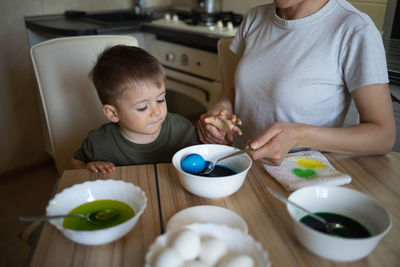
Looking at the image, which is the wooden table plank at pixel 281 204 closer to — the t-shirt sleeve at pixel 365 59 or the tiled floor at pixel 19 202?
the t-shirt sleeve at pixel 365 59

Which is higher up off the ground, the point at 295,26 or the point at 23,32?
the point at 295,26

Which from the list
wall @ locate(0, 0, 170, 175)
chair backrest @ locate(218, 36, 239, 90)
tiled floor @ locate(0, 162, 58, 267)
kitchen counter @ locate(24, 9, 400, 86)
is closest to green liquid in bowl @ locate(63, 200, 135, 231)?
chair backrest @ locate(218, 36, 239, 90)

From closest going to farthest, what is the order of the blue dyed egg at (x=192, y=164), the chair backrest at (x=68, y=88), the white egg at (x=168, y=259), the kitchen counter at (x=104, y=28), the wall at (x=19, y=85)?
the white egg at (x=168, y=259)
the blue dyed egg at (x=192, y=164)
the chair backrest at (x=68, y=88)
the kitchen counter at (x=104, y=28)
the wall at (x=19, y=85)

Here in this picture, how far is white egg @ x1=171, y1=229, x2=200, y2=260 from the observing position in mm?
583

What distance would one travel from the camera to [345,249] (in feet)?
2.07

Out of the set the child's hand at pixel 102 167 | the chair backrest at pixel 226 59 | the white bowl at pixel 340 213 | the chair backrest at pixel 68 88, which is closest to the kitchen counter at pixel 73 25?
the chair backrest at pixel 68 88

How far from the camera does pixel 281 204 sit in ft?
2.78

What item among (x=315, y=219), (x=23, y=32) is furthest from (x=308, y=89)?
(x=23, y=32)

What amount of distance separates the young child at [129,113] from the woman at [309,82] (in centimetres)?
17

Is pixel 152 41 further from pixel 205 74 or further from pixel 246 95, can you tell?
pixel 246 95

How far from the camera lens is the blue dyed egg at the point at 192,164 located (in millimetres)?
924

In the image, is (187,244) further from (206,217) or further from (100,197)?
(100,197)

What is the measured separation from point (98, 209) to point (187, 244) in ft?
0.97

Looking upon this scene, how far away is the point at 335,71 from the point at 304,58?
10 cm
